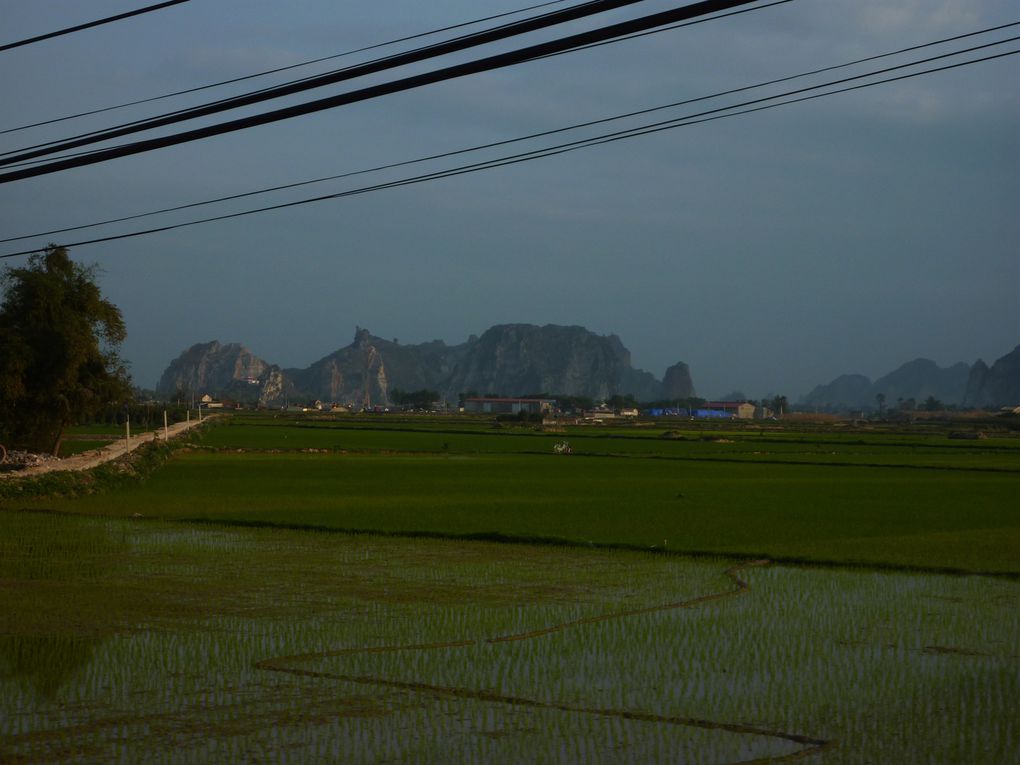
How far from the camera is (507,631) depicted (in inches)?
408

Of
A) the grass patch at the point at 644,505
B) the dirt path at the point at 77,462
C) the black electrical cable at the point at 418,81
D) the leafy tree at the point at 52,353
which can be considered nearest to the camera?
the black electrical cable at the point at 418,81

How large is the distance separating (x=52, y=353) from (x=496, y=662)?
3144 centimetres

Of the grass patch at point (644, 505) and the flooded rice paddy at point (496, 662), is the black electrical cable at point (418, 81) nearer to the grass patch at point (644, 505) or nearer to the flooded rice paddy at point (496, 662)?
the flooded rice paddy at point (496, 662)

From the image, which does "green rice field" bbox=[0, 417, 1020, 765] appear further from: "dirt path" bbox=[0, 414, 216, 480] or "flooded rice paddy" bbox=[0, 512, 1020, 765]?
"dirt path" bbox=[0, 414, 216, 480]

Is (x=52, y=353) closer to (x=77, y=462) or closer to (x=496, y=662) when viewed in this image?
(x=77, y=462)

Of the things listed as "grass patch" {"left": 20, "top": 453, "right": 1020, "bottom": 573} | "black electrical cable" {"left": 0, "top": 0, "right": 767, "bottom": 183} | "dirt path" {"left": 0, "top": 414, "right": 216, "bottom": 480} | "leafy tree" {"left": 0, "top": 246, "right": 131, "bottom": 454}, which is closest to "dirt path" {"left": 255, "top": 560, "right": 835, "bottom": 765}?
"black electrical cable" {"left": 0, "top": 0, "right": 767, "bottom": 183}

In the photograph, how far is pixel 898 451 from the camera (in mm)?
54344

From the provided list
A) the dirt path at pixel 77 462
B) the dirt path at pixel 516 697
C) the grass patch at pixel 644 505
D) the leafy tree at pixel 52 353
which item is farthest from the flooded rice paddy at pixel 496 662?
the leafy tree at pixel 52 353

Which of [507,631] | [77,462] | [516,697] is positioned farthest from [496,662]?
[77,462]

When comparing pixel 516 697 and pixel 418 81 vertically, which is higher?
pixel 418 81

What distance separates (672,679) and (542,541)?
943 centimetres

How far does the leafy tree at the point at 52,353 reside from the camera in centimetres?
3603

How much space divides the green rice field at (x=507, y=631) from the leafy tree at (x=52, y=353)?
1222cm

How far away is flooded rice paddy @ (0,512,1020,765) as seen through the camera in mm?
6684
